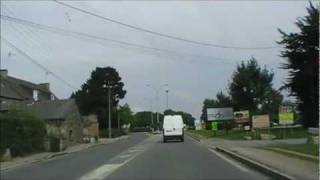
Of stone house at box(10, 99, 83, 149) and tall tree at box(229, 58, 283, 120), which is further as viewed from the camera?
tall tree at box(229, 58, 283, 120)

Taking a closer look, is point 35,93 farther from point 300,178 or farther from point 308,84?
point 300,178

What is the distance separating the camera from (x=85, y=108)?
432 feet

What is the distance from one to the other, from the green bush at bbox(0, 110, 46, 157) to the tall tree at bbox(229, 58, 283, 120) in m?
48.4

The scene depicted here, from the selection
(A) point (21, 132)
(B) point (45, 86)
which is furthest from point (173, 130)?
(B) point (45, 86)

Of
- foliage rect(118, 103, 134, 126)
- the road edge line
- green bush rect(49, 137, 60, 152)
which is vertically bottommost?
the road edge line

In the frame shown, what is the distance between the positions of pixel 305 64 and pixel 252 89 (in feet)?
115

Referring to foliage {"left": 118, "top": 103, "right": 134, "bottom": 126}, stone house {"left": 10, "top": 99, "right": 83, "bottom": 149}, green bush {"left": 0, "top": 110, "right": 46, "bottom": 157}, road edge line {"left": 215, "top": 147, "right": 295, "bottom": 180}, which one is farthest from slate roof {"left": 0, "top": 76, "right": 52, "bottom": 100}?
road edge line {"left": 215, "top": 147, "right": 295, "bottom": 180}

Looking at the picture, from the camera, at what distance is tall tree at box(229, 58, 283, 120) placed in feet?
319

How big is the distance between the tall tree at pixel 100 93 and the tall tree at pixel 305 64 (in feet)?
222

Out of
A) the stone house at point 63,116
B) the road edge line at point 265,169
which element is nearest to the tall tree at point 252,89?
the stone house at point 63,116

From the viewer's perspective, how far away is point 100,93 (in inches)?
5172

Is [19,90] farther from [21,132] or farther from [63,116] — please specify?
[21,132]

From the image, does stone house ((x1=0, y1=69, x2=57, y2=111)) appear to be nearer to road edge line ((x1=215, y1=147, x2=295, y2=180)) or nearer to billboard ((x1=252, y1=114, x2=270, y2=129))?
billboard ((x1=252, y1=114, x2=270, y2=129))

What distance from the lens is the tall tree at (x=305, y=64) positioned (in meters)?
61.7
